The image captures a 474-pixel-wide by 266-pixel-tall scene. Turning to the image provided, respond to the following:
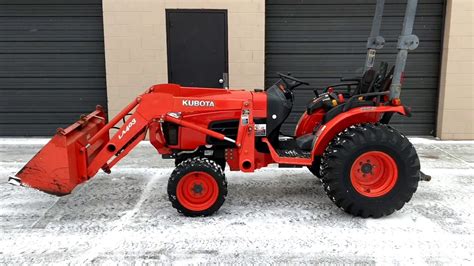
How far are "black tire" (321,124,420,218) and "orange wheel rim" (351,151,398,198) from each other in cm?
2

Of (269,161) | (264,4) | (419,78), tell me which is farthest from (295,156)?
(419,78)

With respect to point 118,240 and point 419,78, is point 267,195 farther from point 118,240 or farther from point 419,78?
point 419,78

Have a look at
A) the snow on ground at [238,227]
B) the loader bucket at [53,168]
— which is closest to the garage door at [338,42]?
the snow on ground at [238,227]

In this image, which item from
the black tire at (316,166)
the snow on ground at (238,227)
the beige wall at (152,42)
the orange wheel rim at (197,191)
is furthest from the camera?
the beige wall at (152,42)

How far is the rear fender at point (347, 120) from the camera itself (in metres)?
4.03

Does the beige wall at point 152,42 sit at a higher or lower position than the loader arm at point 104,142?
higher

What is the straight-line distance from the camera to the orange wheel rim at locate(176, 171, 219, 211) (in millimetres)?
4012

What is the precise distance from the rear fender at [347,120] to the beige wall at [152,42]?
3.36 meters

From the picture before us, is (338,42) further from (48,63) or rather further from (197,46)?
(48,63)

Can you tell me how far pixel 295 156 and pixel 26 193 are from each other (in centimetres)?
293

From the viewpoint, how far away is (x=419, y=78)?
7.68 m

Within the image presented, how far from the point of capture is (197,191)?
4.04 meters

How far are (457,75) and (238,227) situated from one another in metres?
5.38

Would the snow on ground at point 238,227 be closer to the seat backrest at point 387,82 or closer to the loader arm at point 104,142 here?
the loader arm at point 104,142
